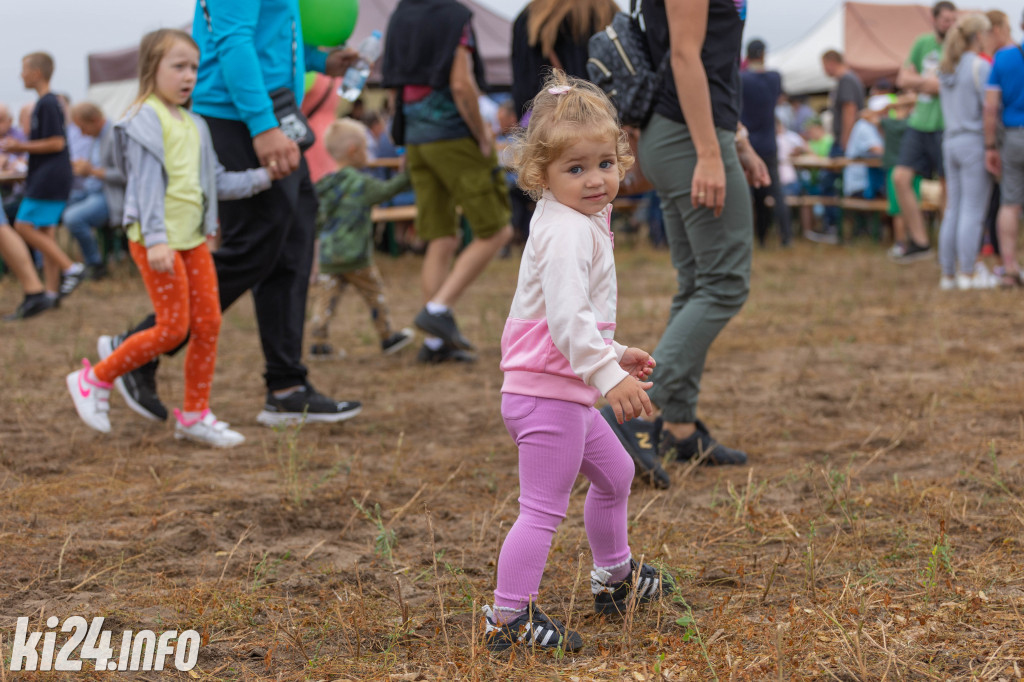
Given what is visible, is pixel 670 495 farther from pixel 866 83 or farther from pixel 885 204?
pixel 866 83

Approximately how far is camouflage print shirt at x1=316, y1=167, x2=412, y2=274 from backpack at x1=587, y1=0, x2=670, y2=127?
2.56m

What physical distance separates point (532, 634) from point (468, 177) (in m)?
3.83

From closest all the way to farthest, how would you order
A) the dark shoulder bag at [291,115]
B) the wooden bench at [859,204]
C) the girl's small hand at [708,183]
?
the girl's small hand at [708,183] → the dark shoulder bag at [291,115] → the wooden bench at [859,204]

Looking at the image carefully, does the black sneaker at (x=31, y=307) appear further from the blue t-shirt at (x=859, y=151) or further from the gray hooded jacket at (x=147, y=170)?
the blue t-shirt at (x=859, y=151)

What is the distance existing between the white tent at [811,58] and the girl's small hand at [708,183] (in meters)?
18.8

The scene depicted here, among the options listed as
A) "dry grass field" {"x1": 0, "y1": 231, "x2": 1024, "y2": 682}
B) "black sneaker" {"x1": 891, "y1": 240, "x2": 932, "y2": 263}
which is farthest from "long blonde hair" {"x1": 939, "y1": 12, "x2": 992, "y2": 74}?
"dry grass field" {"x1": 0, "y1": 231, "x2": 1024, "y2": 682}

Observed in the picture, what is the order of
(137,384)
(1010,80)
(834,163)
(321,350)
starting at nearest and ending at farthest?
1. (137,384)
2. (321,350)
3. (1010,80)
4. (834,163)

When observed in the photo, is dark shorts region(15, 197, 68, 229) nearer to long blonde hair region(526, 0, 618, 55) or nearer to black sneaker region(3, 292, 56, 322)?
black sneaker region(3, 292, 56, 322)

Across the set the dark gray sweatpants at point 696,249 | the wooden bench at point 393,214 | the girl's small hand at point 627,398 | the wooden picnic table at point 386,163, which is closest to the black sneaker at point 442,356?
the dark gray sweatpants at point 696,249

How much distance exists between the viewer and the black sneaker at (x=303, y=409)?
452 cm

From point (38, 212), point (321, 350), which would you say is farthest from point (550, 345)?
point (38, 212)

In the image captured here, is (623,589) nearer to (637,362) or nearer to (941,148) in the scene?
(637,362)

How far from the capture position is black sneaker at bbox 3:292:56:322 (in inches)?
315

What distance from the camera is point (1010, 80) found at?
774 cm
